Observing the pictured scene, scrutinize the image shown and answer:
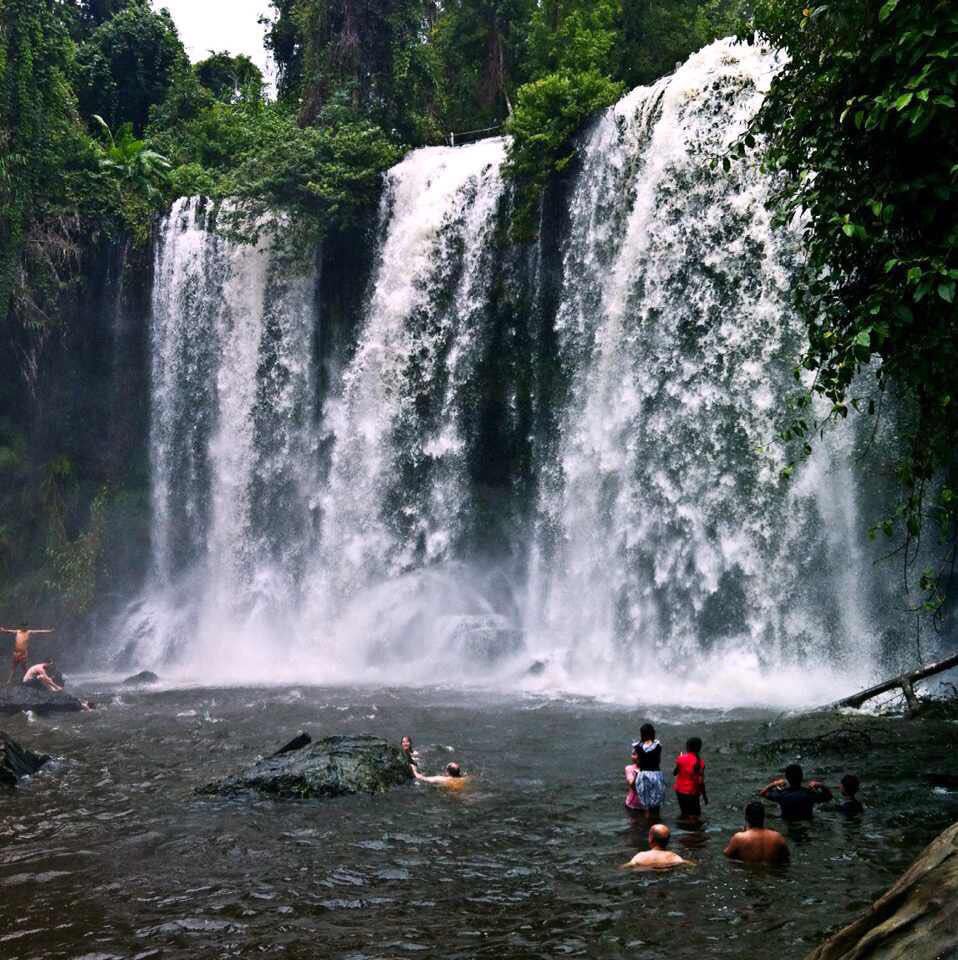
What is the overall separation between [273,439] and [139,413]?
4255 millimetres

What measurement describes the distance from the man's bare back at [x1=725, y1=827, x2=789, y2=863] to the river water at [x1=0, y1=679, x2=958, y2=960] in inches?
7.7

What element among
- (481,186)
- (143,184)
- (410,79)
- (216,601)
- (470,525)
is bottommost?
(216,601)

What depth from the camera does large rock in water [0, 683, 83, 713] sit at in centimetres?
1688

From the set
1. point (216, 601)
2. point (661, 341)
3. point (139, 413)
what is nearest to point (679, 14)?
point (661, 341)

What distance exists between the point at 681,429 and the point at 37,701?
12.4 meters

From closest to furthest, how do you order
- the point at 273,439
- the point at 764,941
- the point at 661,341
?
the point at 764,941
the point at 661,341
the point at 273,439

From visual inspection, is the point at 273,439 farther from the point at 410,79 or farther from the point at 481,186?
the point at 410,79

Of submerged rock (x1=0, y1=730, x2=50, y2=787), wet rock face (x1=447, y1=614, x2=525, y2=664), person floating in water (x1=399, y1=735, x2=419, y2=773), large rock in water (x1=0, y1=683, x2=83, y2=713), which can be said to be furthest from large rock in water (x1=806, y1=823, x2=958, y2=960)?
wet rock face (x1=447, y1=614, x2=525, y2=664)

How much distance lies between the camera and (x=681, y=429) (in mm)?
19016

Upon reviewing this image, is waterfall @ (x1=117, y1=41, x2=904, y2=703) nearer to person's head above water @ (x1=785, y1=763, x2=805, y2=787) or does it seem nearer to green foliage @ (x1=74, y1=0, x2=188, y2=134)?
person's head above water @ (x1=785, y1=763, x2=805, y2=787)

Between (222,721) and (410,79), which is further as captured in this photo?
(410,79)

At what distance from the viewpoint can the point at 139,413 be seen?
2644 centimetres

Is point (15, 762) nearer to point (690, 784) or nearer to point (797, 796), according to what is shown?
point (690, 784)

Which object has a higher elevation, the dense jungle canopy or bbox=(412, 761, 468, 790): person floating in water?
the dense jungle canopy
